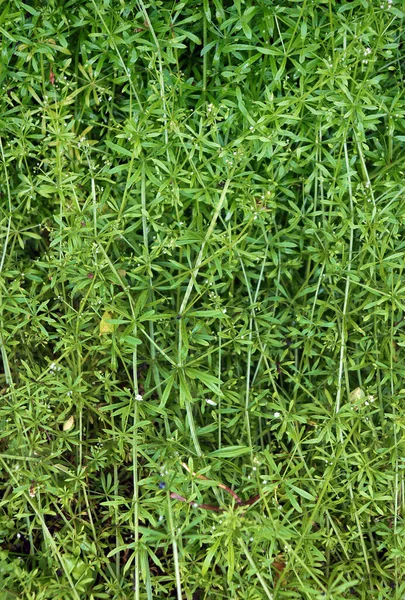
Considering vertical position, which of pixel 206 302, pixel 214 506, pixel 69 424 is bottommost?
pixel 214 506

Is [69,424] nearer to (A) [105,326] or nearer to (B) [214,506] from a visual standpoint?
(A) [105,326]

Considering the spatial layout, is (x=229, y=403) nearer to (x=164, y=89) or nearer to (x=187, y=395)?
(x=187, y=395)

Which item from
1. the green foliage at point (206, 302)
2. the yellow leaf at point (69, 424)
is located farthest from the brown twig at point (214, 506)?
the yellow leaf at point (69, 424)

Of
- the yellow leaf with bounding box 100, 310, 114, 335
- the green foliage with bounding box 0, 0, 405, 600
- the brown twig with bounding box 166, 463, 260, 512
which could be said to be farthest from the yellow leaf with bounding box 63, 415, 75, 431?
the brown twig with bounding box 166, 463, 260, 512

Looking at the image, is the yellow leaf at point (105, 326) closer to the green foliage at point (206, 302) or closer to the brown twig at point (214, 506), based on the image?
the green foliage at point (206, 302)

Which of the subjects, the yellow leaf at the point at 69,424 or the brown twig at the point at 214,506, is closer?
the brown twig at the point at 214,506

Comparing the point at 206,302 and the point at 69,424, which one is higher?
the point at 206,302

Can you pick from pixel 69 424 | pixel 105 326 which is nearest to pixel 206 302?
pixel 105 326

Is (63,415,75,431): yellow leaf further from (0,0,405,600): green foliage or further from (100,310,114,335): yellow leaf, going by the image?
(100,310,114,335): yellow leaf
